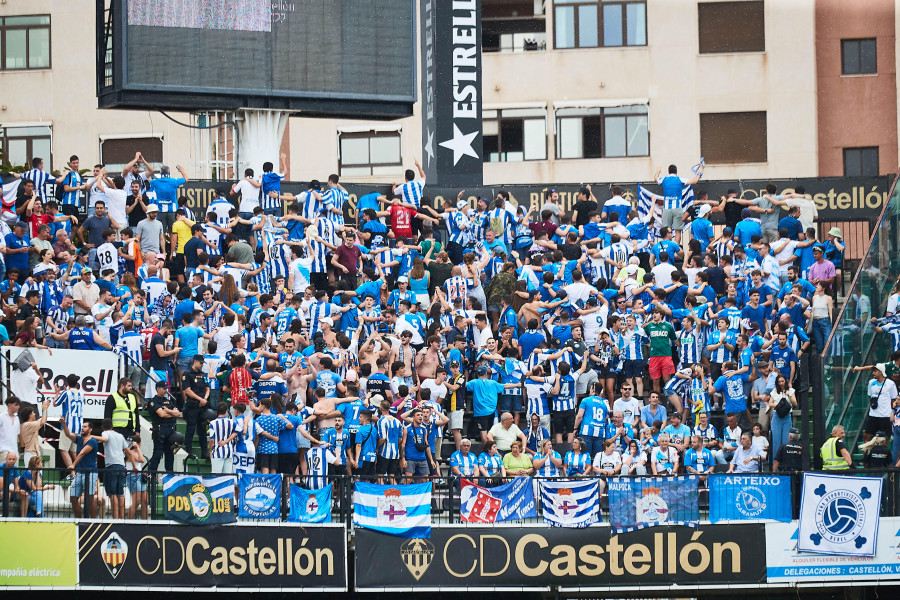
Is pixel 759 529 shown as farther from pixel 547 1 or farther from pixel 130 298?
pixel 547 1

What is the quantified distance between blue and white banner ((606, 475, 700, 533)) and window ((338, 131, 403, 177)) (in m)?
25.0

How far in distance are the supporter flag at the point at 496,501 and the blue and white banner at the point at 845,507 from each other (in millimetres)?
3819

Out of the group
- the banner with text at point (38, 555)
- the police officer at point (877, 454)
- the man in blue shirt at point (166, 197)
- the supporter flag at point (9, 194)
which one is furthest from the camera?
the man in blue shirt at point (166, 197)

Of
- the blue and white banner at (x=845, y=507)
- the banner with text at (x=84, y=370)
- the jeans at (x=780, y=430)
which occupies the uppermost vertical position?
the banner with text at (x=84, y=370)

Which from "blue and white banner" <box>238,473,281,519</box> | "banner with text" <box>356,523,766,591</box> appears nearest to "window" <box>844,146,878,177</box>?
"banner with text" <box>356,523,766,591</box>

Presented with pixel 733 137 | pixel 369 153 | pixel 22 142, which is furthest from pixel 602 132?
pixel 22 142

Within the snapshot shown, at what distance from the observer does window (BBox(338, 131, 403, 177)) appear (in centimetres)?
4459

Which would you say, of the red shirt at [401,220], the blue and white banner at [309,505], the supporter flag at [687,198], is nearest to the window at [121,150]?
the red shirt at [401,220]

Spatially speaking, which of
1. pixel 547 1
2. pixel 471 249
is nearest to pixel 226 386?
pixel 471 249

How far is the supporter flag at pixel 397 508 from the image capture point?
20.6 metres

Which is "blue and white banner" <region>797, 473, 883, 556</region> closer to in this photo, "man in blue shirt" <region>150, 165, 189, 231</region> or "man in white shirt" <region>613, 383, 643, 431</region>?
"man in white shirt" <region>613, 383, 643, 431</region>

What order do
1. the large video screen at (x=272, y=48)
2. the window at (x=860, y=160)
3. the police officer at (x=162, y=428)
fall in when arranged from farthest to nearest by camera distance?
the window at (x=860, y=160) → the large video screen at (x=272, y=48) → the police officer at (x=162, y=428)

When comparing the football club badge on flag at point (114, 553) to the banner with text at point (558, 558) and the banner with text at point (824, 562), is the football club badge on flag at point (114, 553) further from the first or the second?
the banner with text at point (824, 562)

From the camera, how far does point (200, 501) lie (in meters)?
20.6
